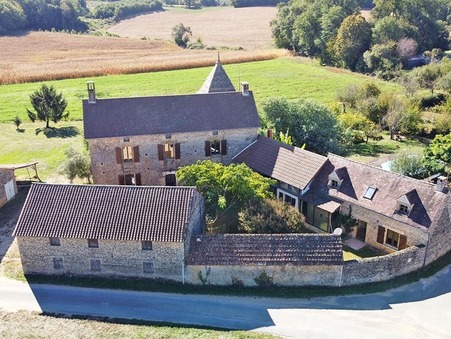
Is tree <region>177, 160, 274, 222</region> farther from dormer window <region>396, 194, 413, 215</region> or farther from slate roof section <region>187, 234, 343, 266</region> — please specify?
dormer window <region>396, 194, 413, 215</region>

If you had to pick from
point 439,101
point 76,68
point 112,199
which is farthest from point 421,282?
point 76,68

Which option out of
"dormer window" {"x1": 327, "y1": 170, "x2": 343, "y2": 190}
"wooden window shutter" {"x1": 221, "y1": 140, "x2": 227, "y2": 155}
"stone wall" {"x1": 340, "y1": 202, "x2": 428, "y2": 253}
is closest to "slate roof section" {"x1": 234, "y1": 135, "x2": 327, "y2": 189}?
"wooden window shutter" {"x1": 221, "y1": 140, "x2": 227, "y2": 155}

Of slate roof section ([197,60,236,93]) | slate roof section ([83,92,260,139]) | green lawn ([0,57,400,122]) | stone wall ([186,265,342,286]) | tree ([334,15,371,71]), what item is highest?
tree ([334,15,371,71])

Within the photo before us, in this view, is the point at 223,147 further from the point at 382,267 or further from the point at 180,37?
the point at 180,37

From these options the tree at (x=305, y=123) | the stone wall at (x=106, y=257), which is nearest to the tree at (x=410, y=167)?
the tree at (x=305, y=123)

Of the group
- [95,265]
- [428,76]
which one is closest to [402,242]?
[95,265]
